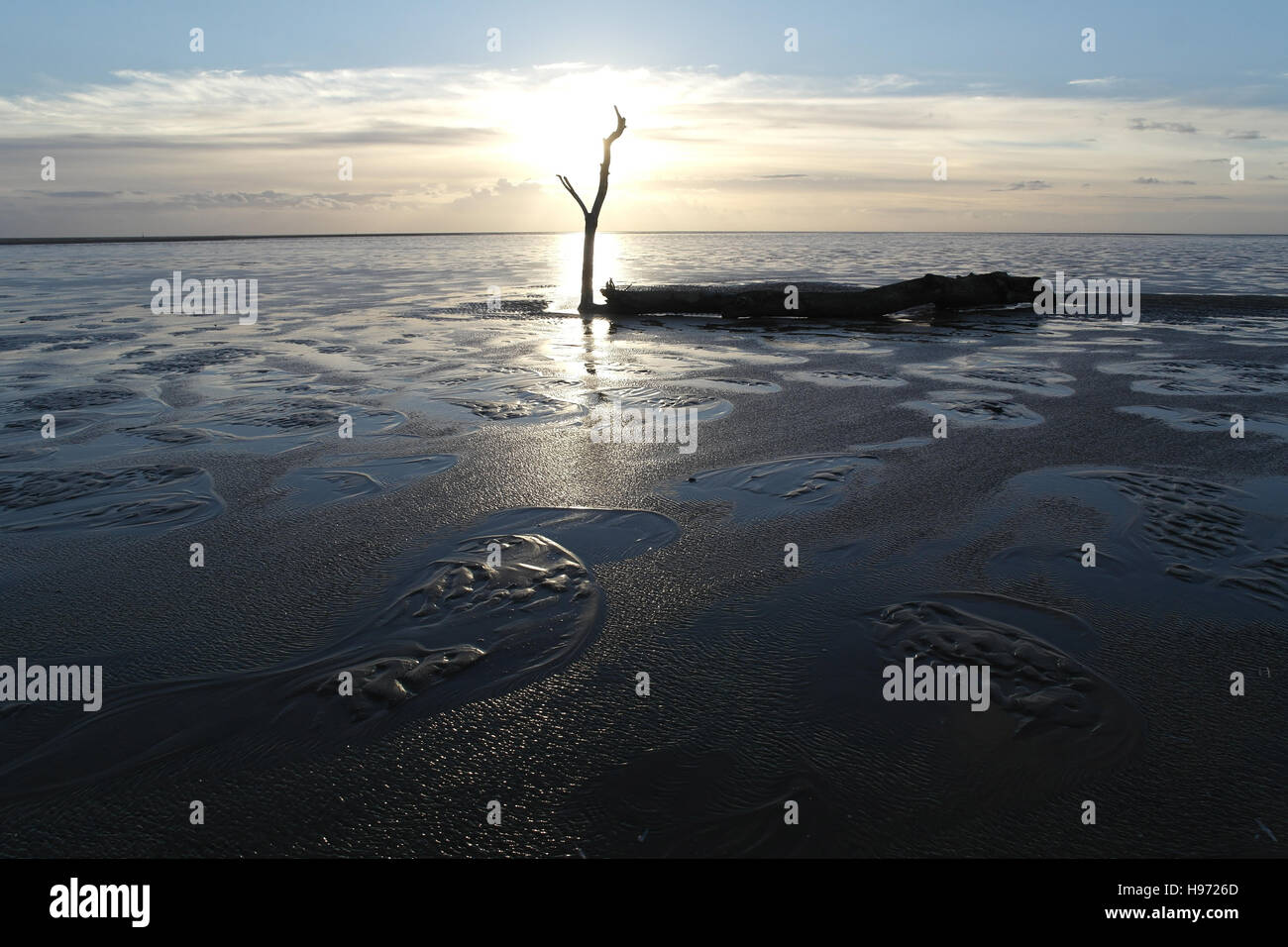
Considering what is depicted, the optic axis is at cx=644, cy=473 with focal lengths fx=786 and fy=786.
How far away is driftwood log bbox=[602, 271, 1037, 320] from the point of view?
778 inches

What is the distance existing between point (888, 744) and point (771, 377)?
9.00 m

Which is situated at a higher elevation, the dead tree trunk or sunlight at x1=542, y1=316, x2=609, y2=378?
the dead tree trunk

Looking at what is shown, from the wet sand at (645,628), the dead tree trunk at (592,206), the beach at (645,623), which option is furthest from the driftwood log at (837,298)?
the wet sand at (645,628)

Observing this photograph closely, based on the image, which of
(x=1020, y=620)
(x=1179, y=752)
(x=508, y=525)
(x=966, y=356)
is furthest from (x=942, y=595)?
(x=966, y=356)

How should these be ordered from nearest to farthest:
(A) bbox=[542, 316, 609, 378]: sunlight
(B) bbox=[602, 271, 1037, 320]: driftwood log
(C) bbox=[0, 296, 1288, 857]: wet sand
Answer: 1. (C) bbox=[0, 296, 1288, 857]: wet sand
2. (A) bbox=[542, 316, 609, 378]: sunlight
3. (B) bbox=[602, 271, 1037, 320]: driftwood log

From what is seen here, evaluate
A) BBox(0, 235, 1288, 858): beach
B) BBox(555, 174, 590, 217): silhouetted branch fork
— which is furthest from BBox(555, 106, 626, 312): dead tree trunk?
BBox(0, 235, 1288, 858): beach

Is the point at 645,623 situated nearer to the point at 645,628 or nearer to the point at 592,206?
the point at 645,628

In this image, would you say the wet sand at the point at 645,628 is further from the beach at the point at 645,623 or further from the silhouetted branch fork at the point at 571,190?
the silhouetted branch fork at the point at 571,190

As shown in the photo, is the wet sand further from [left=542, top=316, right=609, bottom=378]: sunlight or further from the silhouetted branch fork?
the silhouetted branch fork

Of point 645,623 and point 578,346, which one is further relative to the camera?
point 578,346

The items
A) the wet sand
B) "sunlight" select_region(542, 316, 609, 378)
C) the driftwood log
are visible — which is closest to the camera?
the wet sand

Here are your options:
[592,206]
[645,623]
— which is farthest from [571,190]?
[645,623]

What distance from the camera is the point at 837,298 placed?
65.4 feet

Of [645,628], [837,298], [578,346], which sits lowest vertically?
[645,628]
